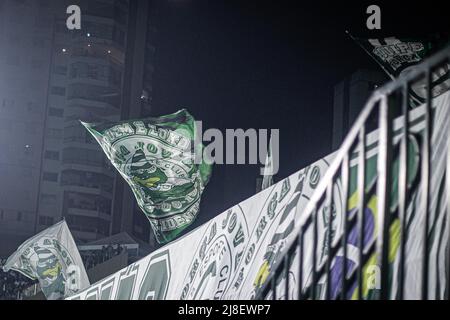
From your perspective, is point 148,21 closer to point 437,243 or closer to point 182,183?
point 182,183

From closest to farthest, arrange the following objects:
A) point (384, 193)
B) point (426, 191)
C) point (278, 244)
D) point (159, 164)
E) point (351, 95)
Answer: point (426, 191)
point (384, 193)
point (278, 244)
point (159, 164)
point (351, 95)

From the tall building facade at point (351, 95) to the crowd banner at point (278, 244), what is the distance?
96.8 feet

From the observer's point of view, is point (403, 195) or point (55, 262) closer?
point (403, 195)

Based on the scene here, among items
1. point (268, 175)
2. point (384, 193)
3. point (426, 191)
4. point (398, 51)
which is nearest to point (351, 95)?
point (268, 175)

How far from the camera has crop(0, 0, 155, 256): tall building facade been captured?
75625 millimetres

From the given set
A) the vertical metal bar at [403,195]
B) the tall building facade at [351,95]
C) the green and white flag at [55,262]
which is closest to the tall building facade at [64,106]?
the tall building facade at [351,95]

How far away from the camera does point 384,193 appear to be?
10.7 feet

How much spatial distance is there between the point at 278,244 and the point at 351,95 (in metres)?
34.2

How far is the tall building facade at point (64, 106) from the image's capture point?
7562 cm

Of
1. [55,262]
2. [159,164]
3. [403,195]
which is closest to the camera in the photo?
[403,195]

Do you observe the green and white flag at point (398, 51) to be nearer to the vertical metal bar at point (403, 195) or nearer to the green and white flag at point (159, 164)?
the green and white flag at point (159, 164)

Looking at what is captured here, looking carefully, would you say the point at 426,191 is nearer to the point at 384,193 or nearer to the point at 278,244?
the point at 384,193
